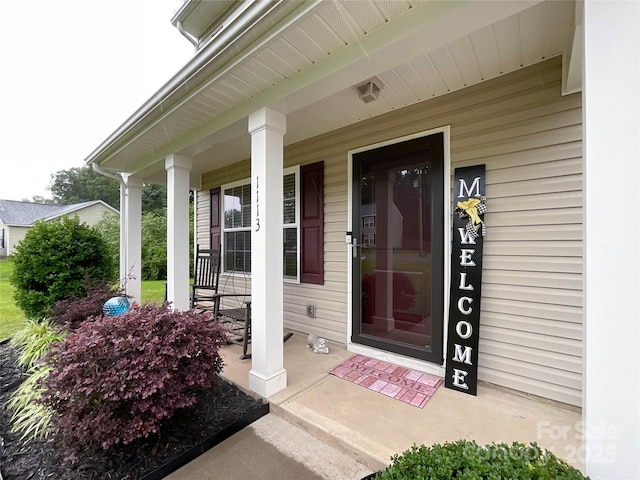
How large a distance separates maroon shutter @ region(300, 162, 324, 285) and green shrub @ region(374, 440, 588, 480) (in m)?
2.31

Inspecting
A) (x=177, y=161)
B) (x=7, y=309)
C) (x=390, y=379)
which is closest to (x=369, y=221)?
(x=390, y=379)

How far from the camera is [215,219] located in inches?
195

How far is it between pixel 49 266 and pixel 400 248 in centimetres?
445

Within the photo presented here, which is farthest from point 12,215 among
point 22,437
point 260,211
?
point 260,211

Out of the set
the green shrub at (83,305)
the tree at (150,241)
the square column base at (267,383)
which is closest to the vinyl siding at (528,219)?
the square column base at (267,383)

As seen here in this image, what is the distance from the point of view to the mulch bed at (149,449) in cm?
148

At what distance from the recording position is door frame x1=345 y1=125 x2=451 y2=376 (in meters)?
2.37

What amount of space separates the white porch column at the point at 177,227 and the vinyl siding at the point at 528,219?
9.03 feet

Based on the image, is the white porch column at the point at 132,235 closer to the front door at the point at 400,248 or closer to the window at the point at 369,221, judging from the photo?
the front door at the point at 400,248

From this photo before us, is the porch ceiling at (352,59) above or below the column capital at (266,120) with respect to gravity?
above

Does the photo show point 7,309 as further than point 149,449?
Yes

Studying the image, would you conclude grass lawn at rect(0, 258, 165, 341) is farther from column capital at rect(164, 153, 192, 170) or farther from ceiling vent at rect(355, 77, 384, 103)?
ceiling vent at rect(355, 77, 384, 103)

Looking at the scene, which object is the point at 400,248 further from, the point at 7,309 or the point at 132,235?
the point at 7,309

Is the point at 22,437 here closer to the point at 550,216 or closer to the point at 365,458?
the point at 365,458
